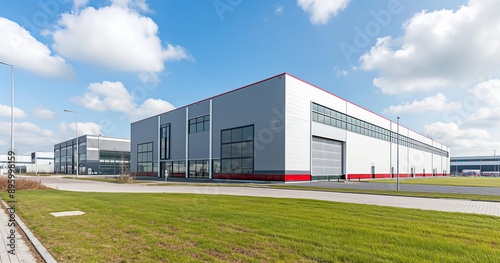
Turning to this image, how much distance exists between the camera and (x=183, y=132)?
5047 centimetres

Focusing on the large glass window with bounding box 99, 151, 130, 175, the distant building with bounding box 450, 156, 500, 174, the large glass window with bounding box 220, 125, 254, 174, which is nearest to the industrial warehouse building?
the large glass window with bounding box 220, 125, 254, 174

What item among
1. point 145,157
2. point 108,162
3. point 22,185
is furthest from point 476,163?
point 22,185

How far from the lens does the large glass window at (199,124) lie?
46.0 meters

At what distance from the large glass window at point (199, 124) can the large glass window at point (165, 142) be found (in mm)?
8155

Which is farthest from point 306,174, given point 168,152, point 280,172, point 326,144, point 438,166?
point 438,166

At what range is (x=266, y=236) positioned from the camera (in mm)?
6723

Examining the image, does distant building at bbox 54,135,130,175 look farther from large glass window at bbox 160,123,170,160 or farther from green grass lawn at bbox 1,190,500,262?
green grass lawn at bbox 1,190,500,262

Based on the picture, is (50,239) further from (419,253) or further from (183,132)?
(183,132)

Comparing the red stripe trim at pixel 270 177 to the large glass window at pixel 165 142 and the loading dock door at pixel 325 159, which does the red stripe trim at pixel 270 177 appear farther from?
the large glass window at pixel 165 142

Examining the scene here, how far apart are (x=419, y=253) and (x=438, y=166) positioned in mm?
113565

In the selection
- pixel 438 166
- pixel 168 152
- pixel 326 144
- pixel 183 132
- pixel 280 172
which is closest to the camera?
pixel 280 172

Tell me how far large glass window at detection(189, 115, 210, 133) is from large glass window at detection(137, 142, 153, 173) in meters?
15.6

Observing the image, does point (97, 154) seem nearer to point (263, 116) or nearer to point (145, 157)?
point (145, 157)

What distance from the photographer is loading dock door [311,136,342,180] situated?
1560 inches
